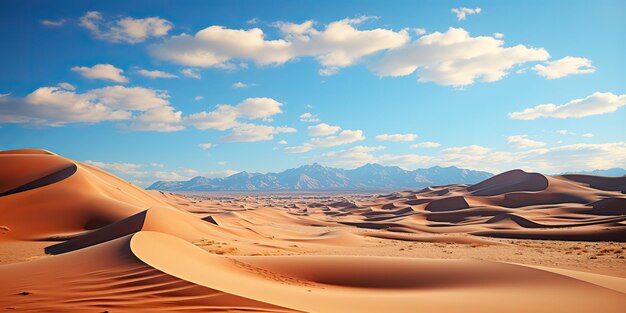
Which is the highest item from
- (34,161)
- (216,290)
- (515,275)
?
(34,161)

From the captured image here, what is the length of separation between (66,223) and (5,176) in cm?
1418

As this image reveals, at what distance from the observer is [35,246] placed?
19875mm

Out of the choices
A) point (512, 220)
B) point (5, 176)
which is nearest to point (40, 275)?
point (5, 176)

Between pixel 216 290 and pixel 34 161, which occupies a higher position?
pixel 34 161

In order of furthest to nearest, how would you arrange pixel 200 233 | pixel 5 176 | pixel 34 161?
pixel 34 161 → pixel 5 176 → pixel 200 233

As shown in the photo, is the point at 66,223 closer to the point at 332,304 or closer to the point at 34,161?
the point at 34,161

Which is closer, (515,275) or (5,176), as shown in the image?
(515,275)

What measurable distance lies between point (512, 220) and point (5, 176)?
49424 mm

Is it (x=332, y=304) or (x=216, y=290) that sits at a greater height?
(x=216, y=290)

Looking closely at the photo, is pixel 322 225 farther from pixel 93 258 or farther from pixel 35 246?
pixel 93 258

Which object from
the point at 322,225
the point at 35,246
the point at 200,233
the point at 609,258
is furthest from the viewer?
the point at 322,225

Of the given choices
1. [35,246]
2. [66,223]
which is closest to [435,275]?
[35,246]

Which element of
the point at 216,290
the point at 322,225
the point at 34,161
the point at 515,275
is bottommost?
the point at 322,225

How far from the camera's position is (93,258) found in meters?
8.99
